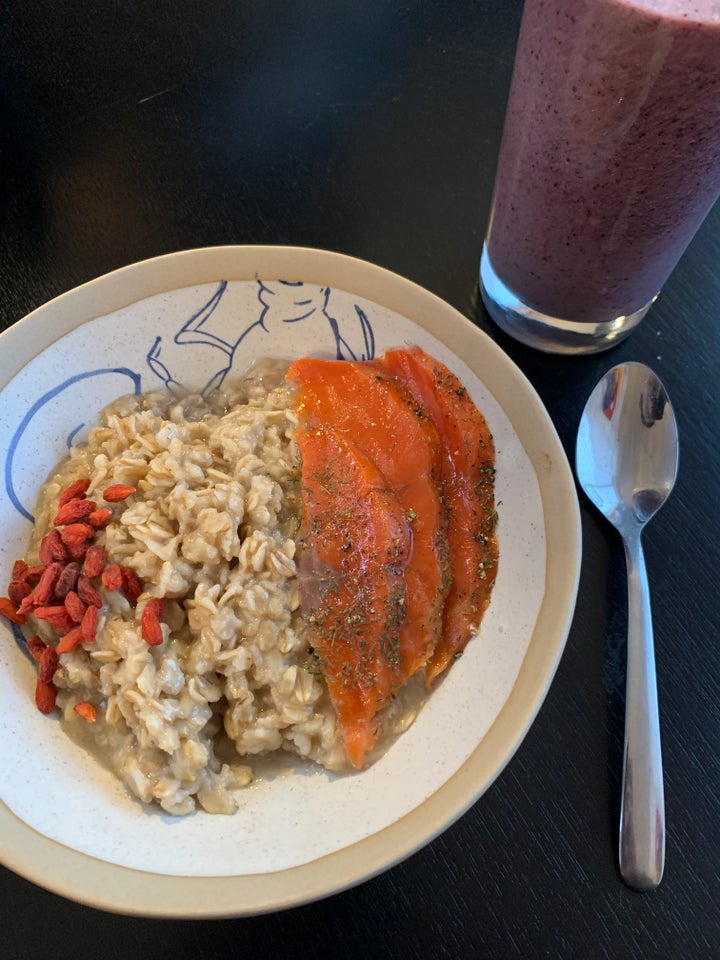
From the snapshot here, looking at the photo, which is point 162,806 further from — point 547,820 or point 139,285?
point 139,285

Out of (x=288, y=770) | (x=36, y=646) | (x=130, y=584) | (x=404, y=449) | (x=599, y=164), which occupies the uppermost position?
(x=599, y=164)

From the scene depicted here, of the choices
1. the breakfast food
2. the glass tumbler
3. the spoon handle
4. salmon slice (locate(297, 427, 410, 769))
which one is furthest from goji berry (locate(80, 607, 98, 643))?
the glass tumbler

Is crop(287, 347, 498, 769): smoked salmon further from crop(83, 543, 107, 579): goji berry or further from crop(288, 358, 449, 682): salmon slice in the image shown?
crop(83, 543, 107, 579): goji berry

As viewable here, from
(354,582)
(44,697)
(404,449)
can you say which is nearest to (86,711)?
(44,697)

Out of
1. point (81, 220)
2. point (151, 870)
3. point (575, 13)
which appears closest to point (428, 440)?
point (575, 13)

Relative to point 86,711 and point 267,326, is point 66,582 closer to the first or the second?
point 86,711

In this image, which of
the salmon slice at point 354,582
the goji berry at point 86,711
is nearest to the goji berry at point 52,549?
the goji berry at point 86,711

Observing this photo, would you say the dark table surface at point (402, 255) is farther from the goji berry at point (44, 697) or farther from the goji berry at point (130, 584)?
the goji berry at point (130, 584)
